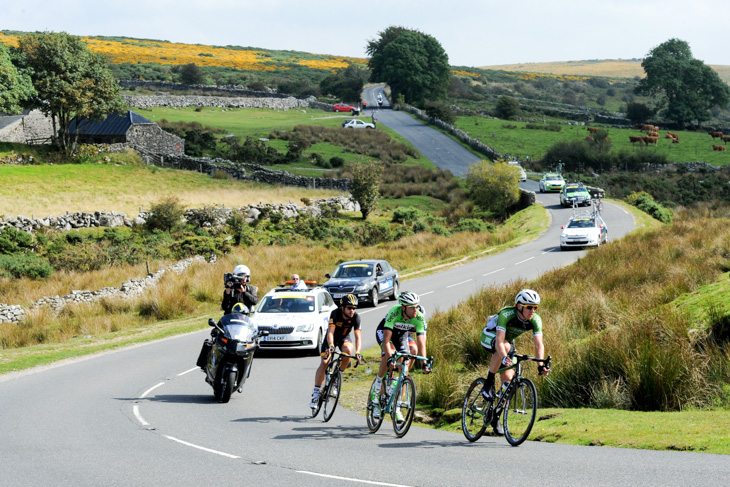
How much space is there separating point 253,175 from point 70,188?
1616 cm

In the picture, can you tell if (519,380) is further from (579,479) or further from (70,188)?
(70,188)

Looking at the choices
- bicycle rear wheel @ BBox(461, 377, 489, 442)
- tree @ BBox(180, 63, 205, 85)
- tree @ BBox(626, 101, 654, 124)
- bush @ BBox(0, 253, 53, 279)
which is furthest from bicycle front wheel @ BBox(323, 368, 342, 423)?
tree @ BBox(180, 63, 205, 85)

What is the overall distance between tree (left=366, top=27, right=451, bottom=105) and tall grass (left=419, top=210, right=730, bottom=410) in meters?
99.4

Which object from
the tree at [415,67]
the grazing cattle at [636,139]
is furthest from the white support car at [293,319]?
the tree at [415,67]

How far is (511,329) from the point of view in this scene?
10211 mm

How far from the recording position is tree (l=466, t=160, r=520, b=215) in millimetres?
58688

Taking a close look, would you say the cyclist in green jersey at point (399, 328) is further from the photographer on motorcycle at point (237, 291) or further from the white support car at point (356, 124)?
the white support car at point (356, 124)

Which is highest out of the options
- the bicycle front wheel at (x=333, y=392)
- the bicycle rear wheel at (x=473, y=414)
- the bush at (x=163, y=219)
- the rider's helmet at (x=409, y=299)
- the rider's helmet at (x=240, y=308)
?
the rider's helmet at (x=409, y=299)

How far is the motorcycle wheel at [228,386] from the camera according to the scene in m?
14.0

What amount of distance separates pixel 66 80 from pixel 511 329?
60.5 m

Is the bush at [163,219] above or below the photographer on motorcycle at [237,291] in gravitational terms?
below

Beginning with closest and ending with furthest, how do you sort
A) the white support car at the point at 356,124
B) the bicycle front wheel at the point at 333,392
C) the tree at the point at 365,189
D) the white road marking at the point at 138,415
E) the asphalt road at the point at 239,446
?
the asphalt road at the point at 239,446 → the bicycle front wheel at the point at 333,392 → the white road marking at the point at 138,415 → the tree at the point at 365,189 → the white support car at the point at 356,124

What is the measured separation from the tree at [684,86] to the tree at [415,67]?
30.5 m

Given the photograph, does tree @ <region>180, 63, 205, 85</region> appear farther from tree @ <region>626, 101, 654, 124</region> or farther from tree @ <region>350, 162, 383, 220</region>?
tree @ <region>350, 162, 383, 220</region>
